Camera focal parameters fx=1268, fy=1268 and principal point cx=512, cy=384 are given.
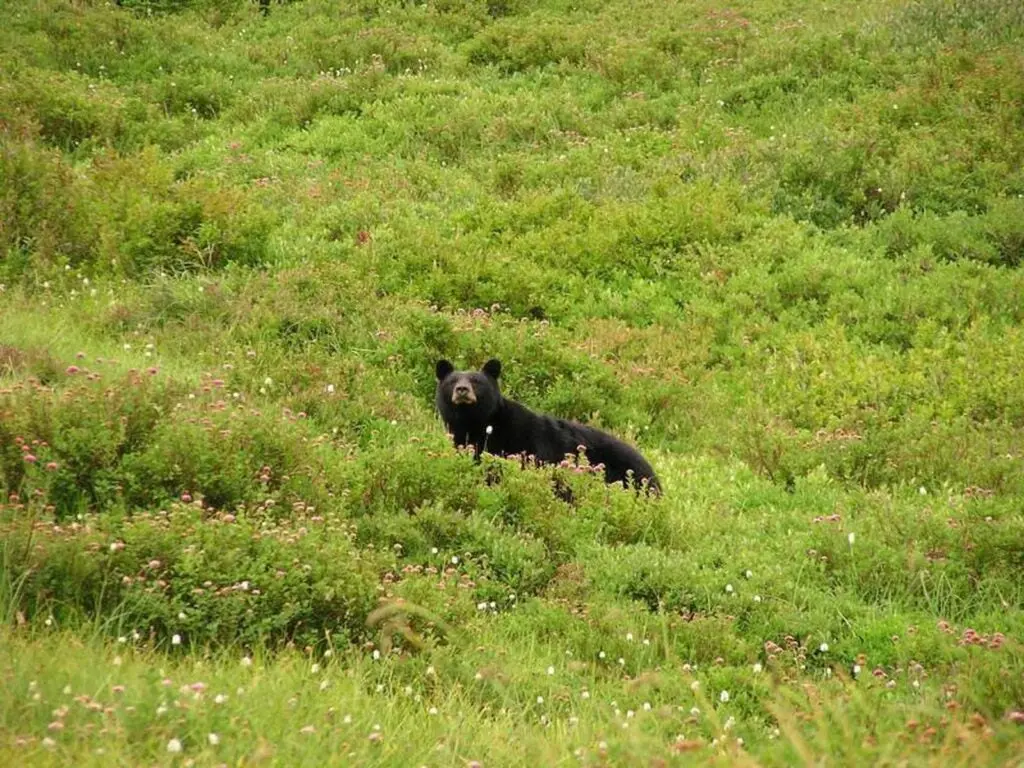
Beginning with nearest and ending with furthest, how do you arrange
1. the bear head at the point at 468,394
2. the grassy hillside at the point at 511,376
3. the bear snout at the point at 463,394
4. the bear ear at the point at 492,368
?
the grassy hillside at the point at 511,376, the bear snout at the point at 463,394, the bear head at the point at 468,394, the bear ear at the point at 492,368

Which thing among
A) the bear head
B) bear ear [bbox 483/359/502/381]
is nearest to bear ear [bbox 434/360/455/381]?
the bear head

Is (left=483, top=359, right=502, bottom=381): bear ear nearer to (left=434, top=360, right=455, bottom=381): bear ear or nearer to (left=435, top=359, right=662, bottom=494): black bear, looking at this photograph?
(left=435, top=359, right=662, bottom=494): black bear

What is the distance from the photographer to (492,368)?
10.9 meters

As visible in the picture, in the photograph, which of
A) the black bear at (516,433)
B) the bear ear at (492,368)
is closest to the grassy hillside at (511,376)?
the black bear at (516,433)

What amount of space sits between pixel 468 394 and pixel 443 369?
66 cm

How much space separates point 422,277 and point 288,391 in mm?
3775

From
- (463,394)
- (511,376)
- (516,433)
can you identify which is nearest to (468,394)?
(463,394)

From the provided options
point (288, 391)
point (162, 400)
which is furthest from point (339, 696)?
point (288, 391)

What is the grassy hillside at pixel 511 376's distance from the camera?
557cm

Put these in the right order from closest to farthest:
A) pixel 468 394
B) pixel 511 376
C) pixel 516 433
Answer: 1. pixel 468 394
2. pixel 516 433
3. pixel 511 376

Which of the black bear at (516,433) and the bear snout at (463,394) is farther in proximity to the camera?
the black bear at (516,433)

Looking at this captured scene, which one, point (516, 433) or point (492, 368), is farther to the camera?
point (492, 368)

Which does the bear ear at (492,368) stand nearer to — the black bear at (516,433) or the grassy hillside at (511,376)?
the black bear at (516,433)

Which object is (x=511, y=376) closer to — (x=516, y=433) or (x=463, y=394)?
(x=516, y=433)
